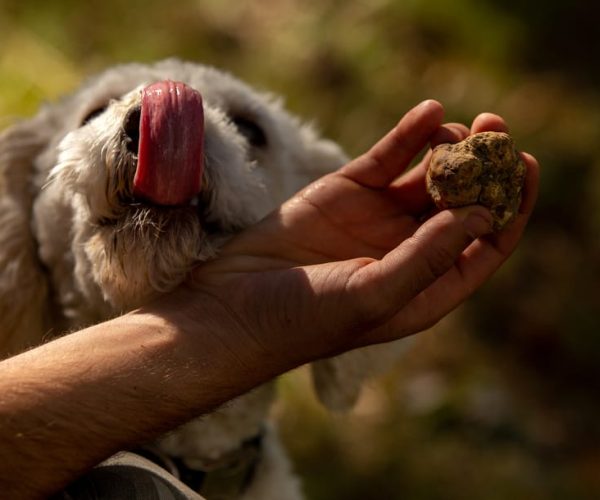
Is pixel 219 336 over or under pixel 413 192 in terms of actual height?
under

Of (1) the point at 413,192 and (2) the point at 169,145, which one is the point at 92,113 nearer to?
(2) the point at 169,145

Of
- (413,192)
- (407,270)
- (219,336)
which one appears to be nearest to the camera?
(407,270)

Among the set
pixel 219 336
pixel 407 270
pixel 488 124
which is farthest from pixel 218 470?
pixel 488 124

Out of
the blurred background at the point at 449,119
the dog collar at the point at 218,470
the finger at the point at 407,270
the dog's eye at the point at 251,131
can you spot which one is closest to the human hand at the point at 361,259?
the finger at the point at 407,270

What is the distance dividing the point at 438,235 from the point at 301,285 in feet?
0.86

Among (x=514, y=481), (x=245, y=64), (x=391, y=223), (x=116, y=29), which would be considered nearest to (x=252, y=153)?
(x=391, y=223)

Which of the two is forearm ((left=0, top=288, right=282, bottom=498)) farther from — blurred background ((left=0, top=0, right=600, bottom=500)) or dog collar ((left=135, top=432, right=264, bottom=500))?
blurred background ((left=0, top=0, right=600, bottom=500))

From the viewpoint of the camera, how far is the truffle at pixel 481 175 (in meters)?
1.77

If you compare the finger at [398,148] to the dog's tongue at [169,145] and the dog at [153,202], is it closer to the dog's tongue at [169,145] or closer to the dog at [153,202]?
the dog at [153,202]

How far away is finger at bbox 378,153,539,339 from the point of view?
6.02ft

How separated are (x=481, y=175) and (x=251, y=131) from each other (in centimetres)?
81

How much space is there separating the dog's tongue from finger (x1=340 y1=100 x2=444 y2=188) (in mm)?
432

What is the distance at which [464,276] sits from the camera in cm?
187

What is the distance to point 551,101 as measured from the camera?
201 inches
